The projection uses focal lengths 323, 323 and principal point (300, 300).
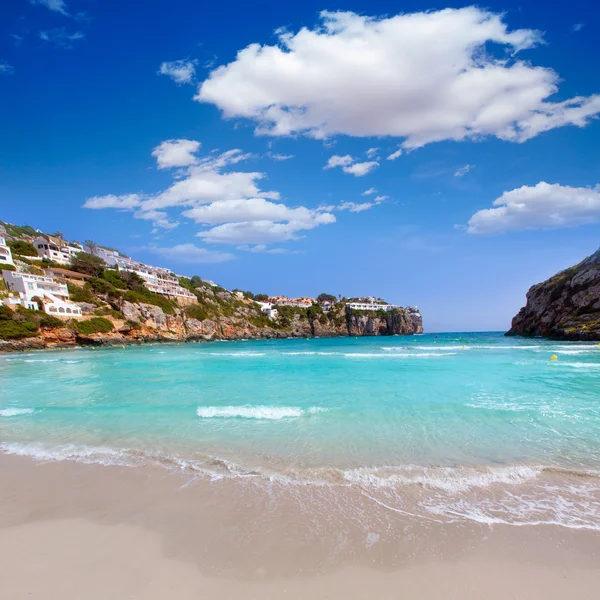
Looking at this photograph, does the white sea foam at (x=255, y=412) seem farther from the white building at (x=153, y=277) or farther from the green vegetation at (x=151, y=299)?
the white building at (x=153, y=277)

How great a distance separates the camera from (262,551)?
4109mm

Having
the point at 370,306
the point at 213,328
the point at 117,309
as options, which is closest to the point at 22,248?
the point at 117,309

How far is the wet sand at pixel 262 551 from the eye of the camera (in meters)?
3.47

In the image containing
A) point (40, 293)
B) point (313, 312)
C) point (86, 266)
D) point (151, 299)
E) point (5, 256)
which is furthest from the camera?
point (313, 312)

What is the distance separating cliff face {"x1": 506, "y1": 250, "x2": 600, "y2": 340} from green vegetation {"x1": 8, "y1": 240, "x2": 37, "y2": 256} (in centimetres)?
11074

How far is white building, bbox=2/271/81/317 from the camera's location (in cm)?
5466

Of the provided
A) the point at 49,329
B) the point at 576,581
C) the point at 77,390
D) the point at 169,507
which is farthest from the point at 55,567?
the point at 49,329

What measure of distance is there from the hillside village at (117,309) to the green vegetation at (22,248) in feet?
0.60

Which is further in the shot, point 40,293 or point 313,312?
point 313,312

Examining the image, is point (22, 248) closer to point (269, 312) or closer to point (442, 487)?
point (269, 312)

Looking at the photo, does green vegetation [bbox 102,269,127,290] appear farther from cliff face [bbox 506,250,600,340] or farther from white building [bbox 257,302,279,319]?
cliff face [bbox 506,250,600,340]

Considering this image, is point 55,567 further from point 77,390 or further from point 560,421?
point 77,390

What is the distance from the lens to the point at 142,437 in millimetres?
8711

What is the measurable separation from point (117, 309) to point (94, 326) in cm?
967
